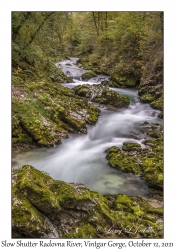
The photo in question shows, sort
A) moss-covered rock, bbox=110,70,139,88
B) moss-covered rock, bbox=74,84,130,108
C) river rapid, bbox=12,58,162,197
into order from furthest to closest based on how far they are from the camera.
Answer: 1. moss-covered rock, bbox=110,70,139,88
2. moss-covered rock, bbox=74,84,130,108
3. river rapid, bbox=12,58,162,197

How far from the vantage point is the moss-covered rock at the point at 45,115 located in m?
6.81

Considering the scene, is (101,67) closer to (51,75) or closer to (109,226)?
(51,75)

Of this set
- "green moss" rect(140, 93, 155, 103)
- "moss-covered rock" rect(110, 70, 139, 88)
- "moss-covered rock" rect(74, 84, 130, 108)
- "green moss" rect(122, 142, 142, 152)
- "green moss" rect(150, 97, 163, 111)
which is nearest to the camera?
"green moss" rect(122, 142, 142, 152)

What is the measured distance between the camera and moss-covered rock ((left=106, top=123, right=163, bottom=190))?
5496 mm

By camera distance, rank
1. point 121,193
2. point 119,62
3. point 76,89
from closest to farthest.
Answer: point 121,193 → point 76,89 → point 119,62

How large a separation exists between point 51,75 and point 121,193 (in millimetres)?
9684

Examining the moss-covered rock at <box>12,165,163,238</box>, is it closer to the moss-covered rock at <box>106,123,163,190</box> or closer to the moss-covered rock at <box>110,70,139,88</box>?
the moss-covered rock at <box>106,123,163,190</box>

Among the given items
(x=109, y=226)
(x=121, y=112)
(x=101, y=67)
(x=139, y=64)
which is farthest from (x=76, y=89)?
(x=109, y=226)

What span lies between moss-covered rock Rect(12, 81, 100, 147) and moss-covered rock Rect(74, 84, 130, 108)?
5.38 ft

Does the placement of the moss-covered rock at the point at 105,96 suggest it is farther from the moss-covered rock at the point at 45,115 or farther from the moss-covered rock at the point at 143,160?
the moss-covered rock at the point at 143,160

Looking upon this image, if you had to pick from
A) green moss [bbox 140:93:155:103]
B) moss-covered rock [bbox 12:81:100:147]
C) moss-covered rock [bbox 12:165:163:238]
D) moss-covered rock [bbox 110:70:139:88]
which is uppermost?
moss-covered rock [bbox 110:70:139:88]

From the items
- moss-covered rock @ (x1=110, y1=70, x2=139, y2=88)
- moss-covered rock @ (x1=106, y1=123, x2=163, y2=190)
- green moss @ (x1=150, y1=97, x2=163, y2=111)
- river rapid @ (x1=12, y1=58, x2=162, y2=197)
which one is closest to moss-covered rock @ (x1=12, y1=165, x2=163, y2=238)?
river rapid @ (x1=12, y1=58, x2=162, y2=197)

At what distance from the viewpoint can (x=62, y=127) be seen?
307 inches

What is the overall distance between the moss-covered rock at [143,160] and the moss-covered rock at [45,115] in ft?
6.27
